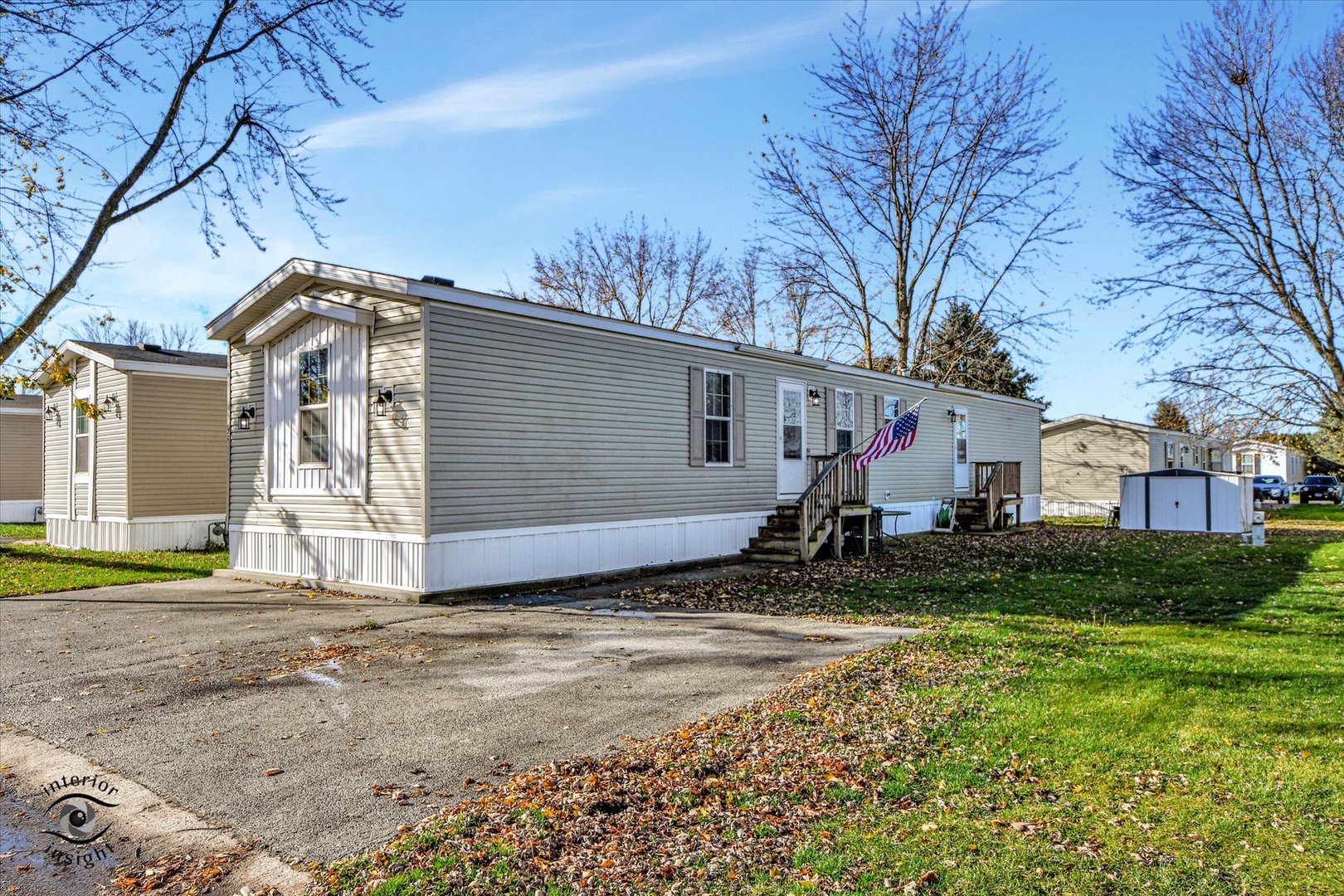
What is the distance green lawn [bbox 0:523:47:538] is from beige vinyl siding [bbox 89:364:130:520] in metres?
3.74

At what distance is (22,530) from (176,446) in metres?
8.28

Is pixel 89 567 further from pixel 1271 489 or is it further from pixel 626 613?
pixel 1271 489

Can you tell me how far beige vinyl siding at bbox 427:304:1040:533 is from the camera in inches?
403

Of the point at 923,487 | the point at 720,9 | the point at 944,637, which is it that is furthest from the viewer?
the point at 923,487

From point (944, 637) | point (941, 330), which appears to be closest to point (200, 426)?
point (944, 637)

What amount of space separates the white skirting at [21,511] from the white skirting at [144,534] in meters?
9.30

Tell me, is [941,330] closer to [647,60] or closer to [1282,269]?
[1282,269]

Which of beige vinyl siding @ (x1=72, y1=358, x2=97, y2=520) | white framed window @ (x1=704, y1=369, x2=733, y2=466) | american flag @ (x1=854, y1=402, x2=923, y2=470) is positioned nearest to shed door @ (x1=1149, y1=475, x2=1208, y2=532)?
american flag @ (x1=854, y1=402, x2=923, y2=470)

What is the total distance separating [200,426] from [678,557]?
419 inches

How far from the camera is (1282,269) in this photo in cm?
1739

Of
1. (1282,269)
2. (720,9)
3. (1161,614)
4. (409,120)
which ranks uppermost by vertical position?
(720,9)

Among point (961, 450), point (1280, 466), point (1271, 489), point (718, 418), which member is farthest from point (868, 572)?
point (1280, 466)

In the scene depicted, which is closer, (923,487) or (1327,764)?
(1327,764)

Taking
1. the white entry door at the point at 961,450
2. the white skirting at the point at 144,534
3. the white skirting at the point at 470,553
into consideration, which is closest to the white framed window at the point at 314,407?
the white skirting at the point at 470,553
